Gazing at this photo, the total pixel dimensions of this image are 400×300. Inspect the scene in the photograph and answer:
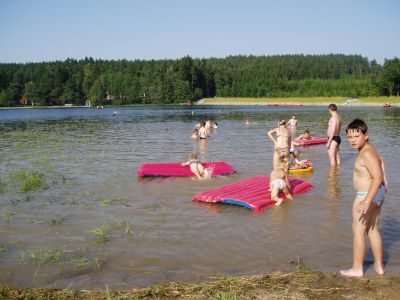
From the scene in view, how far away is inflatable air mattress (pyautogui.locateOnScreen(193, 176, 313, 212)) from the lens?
28.6ft

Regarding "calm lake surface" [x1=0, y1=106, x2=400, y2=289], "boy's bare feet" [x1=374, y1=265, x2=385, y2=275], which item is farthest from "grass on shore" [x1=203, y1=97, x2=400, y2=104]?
"boy's bare feet" [x1=374, y1=265, x2=385, y2=275]

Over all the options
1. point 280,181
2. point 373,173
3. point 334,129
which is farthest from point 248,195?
point 334,129

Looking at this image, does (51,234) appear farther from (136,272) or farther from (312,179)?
(312,179)

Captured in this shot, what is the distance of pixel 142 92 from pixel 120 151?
11386 cm

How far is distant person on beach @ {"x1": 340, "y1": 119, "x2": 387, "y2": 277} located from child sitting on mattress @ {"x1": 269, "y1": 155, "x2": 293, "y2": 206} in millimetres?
3696

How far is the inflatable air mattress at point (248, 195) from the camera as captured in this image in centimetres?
870

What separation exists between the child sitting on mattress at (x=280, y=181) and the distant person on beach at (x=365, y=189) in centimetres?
370

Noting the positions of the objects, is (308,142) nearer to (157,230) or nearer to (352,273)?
(157,230)

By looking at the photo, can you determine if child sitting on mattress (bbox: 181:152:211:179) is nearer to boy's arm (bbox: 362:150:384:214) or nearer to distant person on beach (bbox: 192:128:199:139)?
boy's arm (bbox: 362:150:384:214)

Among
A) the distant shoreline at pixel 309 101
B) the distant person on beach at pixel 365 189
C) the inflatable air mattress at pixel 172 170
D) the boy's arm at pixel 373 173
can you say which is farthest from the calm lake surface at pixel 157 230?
the distant shoreline at pixel 309 101

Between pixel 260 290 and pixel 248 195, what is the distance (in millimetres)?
4434

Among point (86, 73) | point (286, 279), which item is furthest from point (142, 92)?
point (286, 279)

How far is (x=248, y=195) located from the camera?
9047 mm

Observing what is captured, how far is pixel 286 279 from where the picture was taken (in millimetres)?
5012
